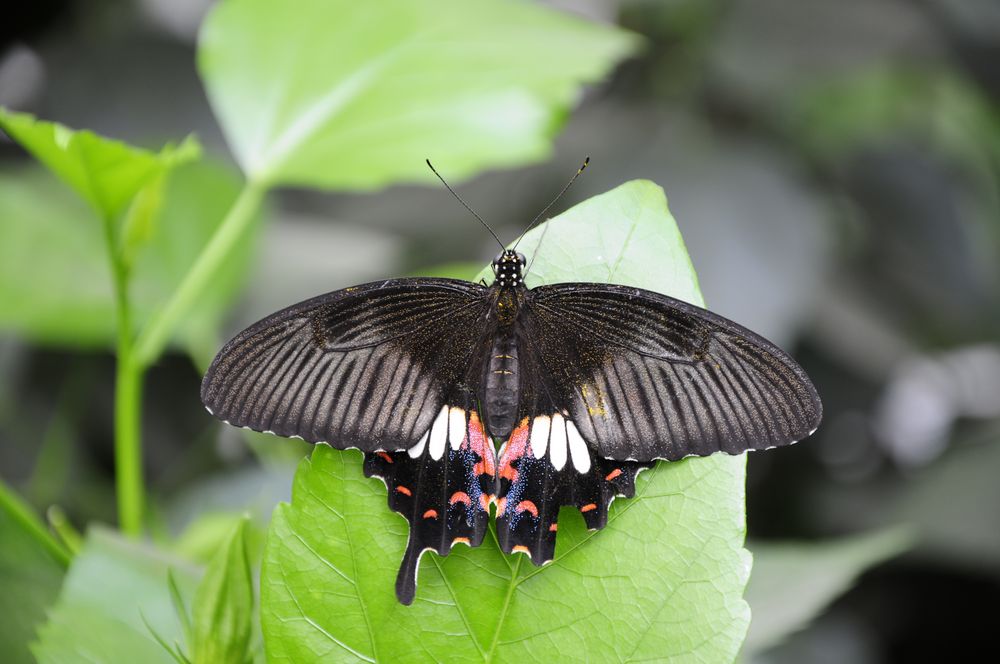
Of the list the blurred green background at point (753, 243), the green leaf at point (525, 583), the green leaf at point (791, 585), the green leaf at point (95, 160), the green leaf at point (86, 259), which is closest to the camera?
the green leaf at point (525, 583)

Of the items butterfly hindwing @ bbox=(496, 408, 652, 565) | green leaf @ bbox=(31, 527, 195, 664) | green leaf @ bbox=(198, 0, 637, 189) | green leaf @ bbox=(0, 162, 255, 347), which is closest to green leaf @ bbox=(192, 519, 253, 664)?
green leaf @ bbox=(31, 527, 195, 664)

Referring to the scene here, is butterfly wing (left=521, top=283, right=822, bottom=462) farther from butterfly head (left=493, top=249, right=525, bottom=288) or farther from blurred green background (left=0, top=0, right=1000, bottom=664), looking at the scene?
blurred green background (left=0, top=0, right=1000, bottom=664)

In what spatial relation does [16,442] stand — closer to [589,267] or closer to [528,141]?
[528,141]

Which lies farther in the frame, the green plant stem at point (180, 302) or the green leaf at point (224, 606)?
the green plant stem at point (180, 302)

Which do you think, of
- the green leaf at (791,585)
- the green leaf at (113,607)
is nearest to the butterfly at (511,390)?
the green leaf at (113,607)

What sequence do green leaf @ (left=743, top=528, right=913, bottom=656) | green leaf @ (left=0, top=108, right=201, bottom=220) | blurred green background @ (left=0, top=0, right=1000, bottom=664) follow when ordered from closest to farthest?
green leaf @ (left=0, top=108, right=201, bottom=220), green leaf @ (left=743, top=528, right=913, bottom=656), blurred green background @ (left=0, top=0, right=1000, bottom=664)

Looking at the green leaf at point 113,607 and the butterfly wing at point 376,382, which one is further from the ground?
the butterfly wing at point 376,382

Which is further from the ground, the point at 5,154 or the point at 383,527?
the point at 5,154

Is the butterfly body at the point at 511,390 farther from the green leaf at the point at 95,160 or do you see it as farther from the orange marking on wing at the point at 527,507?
the green leaf at the point at 95,160

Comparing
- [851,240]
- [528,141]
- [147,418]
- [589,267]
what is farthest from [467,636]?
[851,240]
